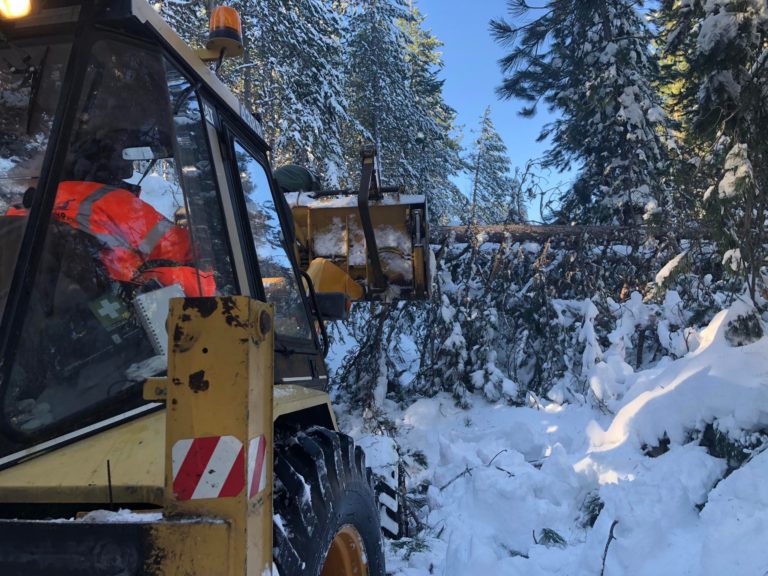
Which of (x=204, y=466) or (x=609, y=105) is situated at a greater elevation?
(x=609, y=105)

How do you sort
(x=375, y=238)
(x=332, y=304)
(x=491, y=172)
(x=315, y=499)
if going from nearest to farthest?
(x=315, y=499)
(x=332, y=304)
(x=375, y=238)
(x=491, y=172)

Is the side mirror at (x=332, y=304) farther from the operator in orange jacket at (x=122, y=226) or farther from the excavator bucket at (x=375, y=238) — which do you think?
the excavator bucket at (x=375, y=238)

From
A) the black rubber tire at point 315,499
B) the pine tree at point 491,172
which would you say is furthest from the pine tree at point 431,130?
the black rubber tire at point 315,499

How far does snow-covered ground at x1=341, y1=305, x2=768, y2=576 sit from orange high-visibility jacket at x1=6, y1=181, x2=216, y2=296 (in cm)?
284

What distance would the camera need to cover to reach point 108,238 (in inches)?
75.0

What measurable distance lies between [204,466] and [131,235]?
0.92 metres

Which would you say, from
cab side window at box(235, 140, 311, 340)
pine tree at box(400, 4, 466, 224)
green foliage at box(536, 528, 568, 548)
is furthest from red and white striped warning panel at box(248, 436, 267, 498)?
pine tree at box(400, 4, 466, 224)

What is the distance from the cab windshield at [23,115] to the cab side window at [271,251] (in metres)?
0.82

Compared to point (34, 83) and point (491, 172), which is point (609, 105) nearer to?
point (34, 83)

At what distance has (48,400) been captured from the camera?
1.69 metres

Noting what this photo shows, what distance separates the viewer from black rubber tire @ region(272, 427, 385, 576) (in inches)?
71.8

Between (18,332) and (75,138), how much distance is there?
62 cm

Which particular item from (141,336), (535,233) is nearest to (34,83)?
(141,336)

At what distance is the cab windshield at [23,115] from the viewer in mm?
1839
